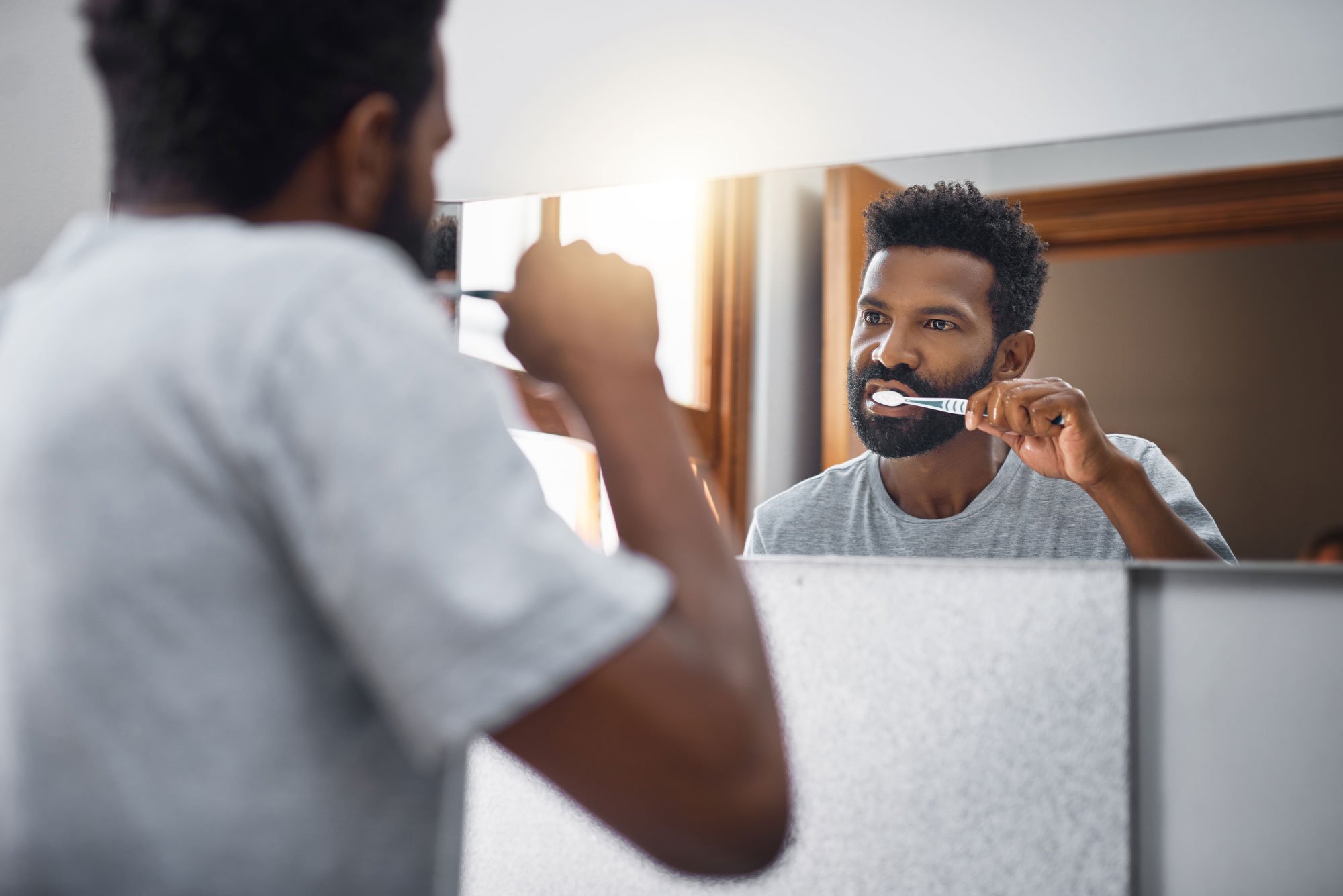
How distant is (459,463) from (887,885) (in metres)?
0.89

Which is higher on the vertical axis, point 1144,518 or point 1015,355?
point 1015,355

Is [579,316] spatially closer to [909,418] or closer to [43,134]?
[909,418]

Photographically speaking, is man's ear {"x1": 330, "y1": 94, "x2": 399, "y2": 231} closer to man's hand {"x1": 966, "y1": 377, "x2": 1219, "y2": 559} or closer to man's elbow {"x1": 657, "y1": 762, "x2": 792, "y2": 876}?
man's elbow {"x1": 657, "y1": 762, "x2": 792, "y2": 876}

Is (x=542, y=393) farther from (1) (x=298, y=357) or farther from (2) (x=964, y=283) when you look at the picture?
(1) (x=298, y=357)

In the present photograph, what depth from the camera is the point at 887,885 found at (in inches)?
41.7

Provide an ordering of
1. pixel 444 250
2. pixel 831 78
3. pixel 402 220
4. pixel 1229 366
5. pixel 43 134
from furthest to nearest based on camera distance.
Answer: pixel 43 134, pixel 444 250, pixel 831 78, pixel 1229 366, pixel 402 220

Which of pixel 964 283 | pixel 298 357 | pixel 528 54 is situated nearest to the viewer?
pixel 298 357

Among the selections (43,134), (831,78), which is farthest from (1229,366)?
(43,134)

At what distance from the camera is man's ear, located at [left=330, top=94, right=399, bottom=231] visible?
381mm

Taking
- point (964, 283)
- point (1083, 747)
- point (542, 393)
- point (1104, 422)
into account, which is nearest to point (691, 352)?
point (542, 393)

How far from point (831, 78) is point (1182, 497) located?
1.92 ft

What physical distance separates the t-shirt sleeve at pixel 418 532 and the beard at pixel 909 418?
0.83 metres

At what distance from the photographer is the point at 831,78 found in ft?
4.09

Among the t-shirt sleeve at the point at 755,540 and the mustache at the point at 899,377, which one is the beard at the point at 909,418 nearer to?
the mustache at the point at 899,377
